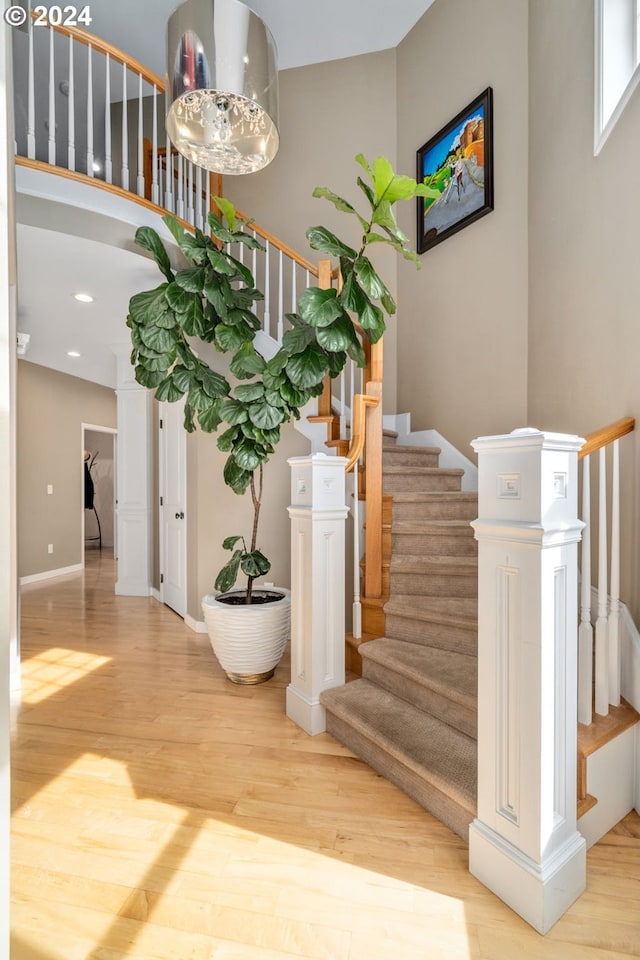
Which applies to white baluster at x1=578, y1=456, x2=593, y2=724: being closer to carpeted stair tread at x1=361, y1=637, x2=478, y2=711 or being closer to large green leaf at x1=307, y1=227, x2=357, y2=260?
carpeted stair tread at x1=361, y1=637, x2=478, y2=711

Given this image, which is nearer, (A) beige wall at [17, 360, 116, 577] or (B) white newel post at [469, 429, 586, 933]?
(B) white newel post at [469, 429, 586, 933]

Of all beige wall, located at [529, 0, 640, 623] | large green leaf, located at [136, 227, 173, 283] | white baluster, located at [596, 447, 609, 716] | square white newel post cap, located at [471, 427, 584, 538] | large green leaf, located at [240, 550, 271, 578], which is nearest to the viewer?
square white newel post cap, located at [471, 427, 584, 538]

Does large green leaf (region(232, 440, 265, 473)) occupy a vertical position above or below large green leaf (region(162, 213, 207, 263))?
below

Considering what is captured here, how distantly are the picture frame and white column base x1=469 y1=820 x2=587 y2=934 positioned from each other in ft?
11.5

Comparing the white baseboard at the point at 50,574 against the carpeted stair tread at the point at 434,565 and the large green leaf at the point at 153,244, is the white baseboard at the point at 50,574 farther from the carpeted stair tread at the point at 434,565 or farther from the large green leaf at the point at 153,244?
the carpeted stair tread at the point at 434,565

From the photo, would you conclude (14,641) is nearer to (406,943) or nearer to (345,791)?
(345,791)

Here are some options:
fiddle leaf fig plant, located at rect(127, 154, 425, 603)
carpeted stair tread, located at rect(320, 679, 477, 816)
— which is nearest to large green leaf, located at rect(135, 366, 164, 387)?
fiddle leaf fig plant, located at rect(127, 154, 425, 603)

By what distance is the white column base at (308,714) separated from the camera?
2.27 metres

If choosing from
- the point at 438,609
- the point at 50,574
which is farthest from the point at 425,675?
the point at 50,574

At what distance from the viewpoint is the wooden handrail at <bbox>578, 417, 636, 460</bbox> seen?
1584 millimetres

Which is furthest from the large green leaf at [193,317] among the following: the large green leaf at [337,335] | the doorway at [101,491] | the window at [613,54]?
the doorway at [101,491]

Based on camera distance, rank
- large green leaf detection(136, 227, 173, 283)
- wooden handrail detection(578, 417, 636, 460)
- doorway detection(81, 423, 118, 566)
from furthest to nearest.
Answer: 1. doorway detection(81, 423, 118, 566)
2. large green leaf detection(136, 227, 173, 283)
3. wooden handrail detection(578, 417, 636, 460)

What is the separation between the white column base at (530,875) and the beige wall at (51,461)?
547 centimetres

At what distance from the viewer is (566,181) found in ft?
8.50
